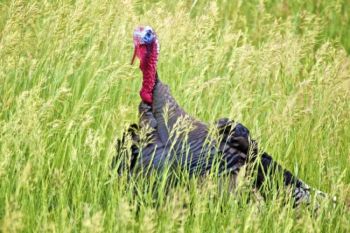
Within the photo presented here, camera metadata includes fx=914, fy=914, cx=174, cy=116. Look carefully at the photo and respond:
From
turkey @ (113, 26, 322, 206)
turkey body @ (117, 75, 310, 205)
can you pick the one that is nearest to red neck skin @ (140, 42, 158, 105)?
turkey @ (113, 26, 322, 206)

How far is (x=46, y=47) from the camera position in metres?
5.51

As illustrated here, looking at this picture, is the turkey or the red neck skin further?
the red neck skin

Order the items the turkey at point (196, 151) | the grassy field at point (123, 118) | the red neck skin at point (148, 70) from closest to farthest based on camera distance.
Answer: the grassy field at point (123, 118)
the turkey at point (196, 151)
the red neck skin at point (148, 70)

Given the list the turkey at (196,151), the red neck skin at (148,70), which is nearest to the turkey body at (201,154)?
the turkey at (196,151)

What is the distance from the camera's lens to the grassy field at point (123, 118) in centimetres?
375

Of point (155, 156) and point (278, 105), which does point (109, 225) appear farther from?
point (278, 105)

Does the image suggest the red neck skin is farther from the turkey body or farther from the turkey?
the turkey body

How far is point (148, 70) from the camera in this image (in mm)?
4727

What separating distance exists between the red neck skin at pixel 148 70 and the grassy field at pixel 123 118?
0.11 metres

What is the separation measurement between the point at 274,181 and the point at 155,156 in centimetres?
57

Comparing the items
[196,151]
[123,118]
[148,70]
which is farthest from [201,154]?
[148,70]

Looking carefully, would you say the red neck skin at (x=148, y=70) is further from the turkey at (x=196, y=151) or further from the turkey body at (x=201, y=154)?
the turkey body at (x=201, y=154)

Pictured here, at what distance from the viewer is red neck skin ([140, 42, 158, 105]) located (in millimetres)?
4652

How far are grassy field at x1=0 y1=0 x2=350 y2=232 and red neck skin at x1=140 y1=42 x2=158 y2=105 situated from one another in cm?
11
